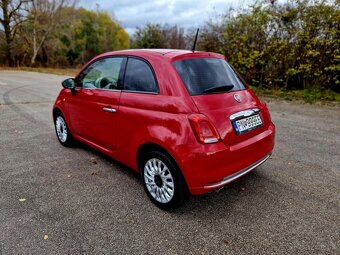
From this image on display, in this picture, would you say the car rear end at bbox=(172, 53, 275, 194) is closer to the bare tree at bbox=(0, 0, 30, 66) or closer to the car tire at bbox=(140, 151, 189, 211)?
the car tire at bbox=(140, 151, 189, 211)

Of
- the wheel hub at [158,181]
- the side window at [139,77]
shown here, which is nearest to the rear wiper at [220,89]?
the side window at [139,77]

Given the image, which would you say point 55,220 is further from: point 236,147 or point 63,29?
point 63,29

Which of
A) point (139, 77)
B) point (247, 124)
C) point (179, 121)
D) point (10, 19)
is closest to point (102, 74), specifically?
point (139, 77)

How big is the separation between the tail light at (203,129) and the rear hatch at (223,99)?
5 cm

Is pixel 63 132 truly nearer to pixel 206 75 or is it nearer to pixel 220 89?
pixel 206 75

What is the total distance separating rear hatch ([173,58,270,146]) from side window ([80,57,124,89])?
3.14ft

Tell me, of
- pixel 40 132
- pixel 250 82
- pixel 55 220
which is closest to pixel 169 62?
pixel 55 220

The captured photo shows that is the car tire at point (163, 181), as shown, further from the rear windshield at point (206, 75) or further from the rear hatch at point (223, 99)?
the rear windshield at point (206, 75)

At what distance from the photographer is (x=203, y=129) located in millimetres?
2363

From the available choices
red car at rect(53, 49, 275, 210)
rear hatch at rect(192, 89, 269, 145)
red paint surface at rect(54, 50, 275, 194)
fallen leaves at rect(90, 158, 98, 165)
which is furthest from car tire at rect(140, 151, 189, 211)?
fallen leaves at rect(90, 158, 98, 165)

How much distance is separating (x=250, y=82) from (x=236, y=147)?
26.8 ft

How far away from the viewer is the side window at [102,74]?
3.26 metres

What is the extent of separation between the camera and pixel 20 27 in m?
27.1

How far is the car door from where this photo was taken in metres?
3.20
